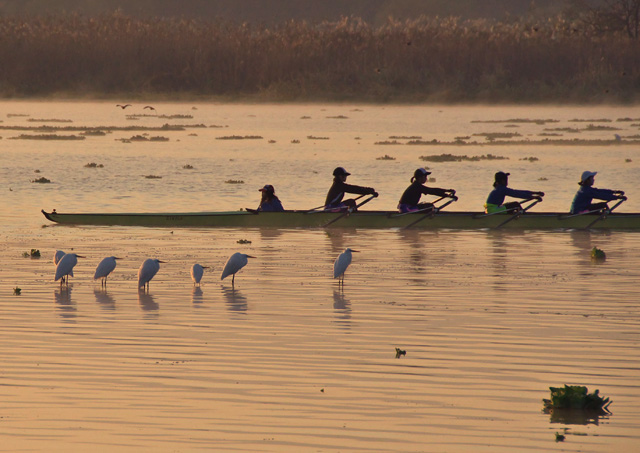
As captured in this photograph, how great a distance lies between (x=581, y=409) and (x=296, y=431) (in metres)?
2.19

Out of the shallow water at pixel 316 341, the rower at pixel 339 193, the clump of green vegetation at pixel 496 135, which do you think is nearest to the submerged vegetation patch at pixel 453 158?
the clump of green vegetation at pixel 496 135

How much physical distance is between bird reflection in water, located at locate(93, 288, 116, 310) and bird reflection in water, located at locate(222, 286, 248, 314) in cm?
133

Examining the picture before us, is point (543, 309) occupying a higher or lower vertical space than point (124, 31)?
lower

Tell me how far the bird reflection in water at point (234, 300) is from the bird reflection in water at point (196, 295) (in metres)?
0.30

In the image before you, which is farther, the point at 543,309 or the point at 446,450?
the point at 543,309

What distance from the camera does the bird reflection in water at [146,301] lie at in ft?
47.6

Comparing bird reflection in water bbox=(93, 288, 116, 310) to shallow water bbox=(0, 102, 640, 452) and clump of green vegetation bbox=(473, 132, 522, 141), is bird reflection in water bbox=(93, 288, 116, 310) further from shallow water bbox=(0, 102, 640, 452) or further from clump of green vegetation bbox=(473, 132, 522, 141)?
clump of green vegetation bbox=(473, 132, 522, 141)

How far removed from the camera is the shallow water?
938cm

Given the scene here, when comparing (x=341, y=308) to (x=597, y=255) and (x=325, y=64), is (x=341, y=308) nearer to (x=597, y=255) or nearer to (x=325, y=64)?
(x=597, y=255)

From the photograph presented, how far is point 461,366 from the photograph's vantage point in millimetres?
11359

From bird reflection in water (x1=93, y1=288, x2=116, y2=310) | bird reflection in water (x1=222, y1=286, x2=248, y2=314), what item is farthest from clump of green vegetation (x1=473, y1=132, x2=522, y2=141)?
bird reflection in water (x1=93, y1=288, x2=116, y2=310)

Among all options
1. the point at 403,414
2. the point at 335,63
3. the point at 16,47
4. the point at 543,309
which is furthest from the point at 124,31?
the point at 403,414

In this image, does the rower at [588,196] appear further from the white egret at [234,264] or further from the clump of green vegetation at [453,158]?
the clump of green vegetation at [453,158]

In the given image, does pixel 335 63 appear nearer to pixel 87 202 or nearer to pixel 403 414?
pixel 87 202
